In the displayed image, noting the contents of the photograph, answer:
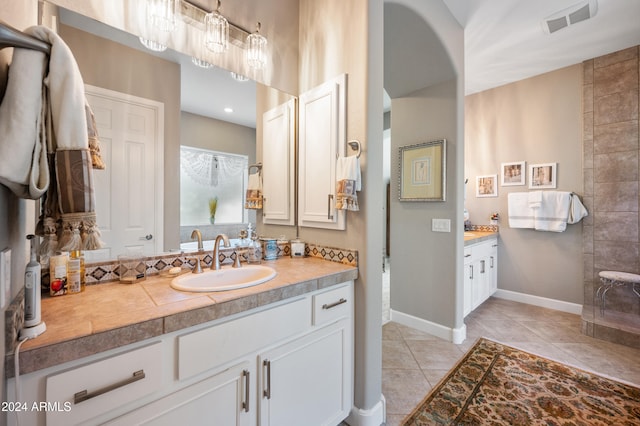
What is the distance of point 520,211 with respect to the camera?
350 cm

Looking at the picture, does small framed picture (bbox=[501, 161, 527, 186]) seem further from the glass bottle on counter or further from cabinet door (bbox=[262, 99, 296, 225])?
the glass bottle on counter

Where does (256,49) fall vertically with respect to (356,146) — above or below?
above

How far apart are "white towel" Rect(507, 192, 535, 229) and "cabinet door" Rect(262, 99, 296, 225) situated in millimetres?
3210

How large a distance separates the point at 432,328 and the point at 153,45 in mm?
3156

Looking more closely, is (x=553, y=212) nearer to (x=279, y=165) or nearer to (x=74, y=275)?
(x=279, y=165)

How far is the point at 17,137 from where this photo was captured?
0.61 metres

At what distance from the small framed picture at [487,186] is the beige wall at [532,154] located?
6 centimetres

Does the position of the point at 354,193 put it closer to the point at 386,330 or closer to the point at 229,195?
the point at 229,195

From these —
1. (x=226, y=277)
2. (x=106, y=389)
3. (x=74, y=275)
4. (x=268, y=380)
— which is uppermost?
(x=74, y=275)

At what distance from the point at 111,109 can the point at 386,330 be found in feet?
9.49

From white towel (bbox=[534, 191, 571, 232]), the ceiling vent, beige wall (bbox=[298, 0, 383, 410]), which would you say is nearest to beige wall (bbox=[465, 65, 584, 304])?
white towel (bbox=[534, 191, 571, 232])

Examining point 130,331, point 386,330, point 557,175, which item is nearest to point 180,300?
point 130,331

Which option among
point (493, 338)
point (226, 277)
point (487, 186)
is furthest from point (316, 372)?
point (487, 186)

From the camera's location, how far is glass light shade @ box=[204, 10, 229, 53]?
1.50m
